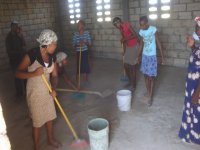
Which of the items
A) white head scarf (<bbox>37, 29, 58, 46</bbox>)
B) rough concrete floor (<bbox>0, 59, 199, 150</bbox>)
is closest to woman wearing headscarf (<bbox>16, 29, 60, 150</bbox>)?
white head scarf (<bbox>37, 29, 58, 46</bbox>)

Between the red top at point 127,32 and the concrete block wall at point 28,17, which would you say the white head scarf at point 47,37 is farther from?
the concrete block wall at point 28,17

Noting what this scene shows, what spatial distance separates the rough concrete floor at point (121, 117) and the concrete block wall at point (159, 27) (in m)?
0.86

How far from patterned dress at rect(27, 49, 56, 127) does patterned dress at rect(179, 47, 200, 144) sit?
65.2 inches

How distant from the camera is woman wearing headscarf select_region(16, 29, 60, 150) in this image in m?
2.62

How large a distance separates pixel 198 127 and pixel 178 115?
995mm

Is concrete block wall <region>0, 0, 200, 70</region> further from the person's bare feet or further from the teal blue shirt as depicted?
the person's bare feet

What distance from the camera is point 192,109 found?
2777 millimetres

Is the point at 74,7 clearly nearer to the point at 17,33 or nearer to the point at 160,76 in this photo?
the point at 17,33

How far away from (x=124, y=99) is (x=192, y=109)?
1305 mm

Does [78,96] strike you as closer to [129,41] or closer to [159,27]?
[129,41]

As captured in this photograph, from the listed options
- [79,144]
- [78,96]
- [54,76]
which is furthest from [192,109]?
[78,96]

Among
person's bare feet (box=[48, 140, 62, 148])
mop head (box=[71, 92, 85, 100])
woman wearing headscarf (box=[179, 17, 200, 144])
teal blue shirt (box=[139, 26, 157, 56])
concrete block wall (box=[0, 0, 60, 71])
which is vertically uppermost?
concrete block wall (box=[0, 0, 60, 71])

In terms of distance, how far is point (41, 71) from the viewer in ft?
8.52

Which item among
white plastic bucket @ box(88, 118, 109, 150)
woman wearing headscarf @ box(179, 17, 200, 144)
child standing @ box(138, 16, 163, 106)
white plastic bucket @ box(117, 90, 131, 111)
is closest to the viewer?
woman wearing headscarf @ box(179, 17, 200, 144)
